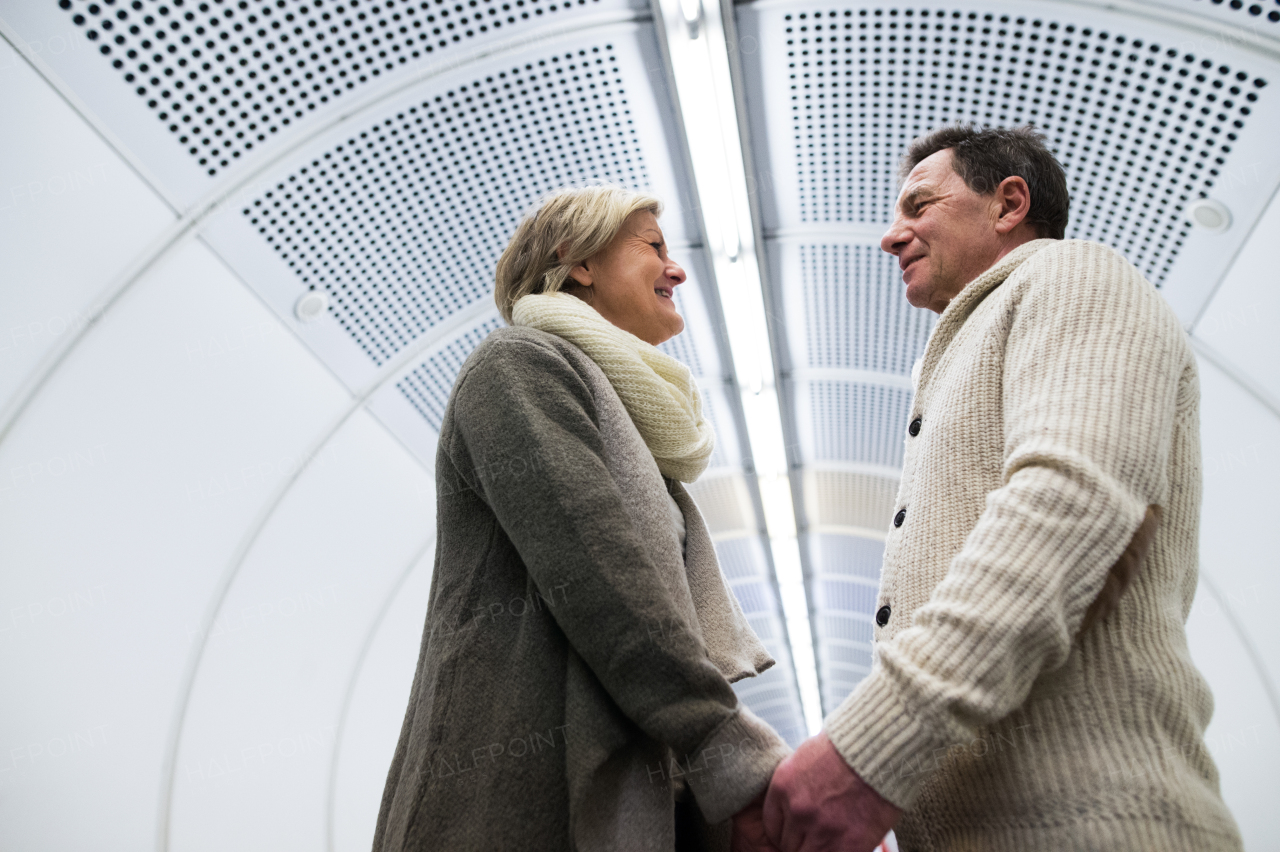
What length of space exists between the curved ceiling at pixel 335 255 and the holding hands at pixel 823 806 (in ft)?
10.3

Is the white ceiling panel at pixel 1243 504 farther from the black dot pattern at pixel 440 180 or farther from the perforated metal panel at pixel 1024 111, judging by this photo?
the black dot pattern at pixel 440 180

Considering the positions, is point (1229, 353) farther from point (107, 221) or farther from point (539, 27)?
point (107, 221)

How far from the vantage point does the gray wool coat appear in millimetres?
1338

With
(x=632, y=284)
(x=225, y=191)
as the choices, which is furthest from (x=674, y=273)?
(x=225, y=191)

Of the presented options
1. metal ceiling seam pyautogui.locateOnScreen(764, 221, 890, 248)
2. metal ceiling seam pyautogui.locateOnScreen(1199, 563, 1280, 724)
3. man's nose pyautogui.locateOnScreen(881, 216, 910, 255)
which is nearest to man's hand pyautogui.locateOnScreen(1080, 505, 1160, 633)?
man's nose pyautogui.locateOnScreen(881, 216, 910, 255)

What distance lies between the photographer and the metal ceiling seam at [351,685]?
543 cm

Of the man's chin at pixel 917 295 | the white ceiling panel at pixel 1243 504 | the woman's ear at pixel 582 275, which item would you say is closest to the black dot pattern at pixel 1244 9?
the white ceiling panel at pixel 1243 504

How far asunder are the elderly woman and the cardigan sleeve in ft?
0.75

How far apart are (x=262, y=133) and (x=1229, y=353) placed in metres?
4.45

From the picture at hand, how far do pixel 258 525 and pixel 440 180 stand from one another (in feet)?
6.60

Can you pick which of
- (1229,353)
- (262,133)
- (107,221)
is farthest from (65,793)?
(1229,353)

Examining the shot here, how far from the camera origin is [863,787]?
49.4 inches

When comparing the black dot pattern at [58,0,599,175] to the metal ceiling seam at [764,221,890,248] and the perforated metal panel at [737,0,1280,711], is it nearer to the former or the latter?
the perforated metal panel at [737,0,1280,711]

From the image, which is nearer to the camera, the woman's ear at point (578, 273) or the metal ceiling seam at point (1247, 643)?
the woman's ear at point (578, 273)
